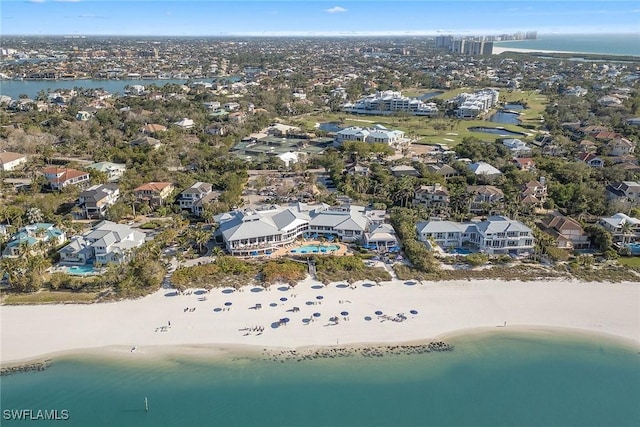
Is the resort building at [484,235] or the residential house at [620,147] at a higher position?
the residential house at [620,147]

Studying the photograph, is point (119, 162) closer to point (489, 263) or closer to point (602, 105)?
point (489, 263)

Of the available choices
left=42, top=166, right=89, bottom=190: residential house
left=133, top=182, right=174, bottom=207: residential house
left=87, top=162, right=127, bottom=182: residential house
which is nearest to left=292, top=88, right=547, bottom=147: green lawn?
left=87, top=162, right=127, bottom=182: residential house

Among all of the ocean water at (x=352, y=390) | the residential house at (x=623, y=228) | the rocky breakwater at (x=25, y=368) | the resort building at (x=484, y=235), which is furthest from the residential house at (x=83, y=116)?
the residential house at (x=623, y=228)

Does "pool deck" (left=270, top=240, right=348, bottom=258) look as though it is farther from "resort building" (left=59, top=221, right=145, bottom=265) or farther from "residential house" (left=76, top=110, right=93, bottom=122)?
"residential house" (left=76, top=110, right=93, bottom=122)

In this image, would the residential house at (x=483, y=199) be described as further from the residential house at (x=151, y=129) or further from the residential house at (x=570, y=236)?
the residential house at (x=151, y=129)

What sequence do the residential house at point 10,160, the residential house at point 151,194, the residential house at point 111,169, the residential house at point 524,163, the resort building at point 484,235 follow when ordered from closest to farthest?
1. the resort building at point 484,235
2. the residential house at point 151,194
3. the residential house at point 111,169
4. the residential house at point 10,160
5. the residential house at point 524,163

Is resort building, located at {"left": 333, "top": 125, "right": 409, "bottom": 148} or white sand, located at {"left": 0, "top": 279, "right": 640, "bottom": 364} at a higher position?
resort building, located at {"left": 333, "top": 125, "right": 409, "bottom": 148}
